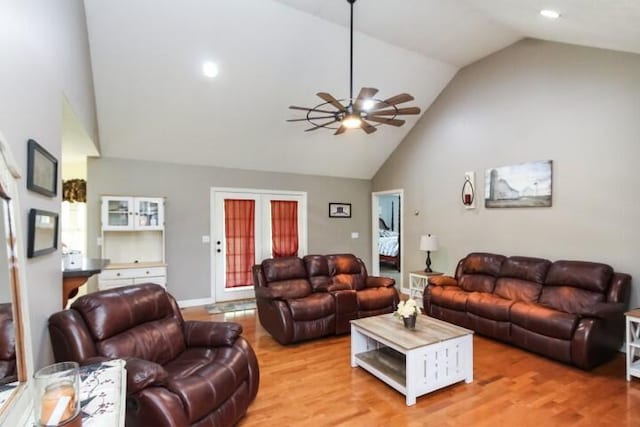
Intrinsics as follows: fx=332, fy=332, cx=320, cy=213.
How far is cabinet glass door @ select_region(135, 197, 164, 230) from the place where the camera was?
5004mm

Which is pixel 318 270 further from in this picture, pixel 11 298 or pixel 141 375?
pixel 11 298

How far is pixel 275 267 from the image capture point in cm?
441

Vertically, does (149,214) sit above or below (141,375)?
above

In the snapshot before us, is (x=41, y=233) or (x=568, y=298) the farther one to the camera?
(x=568, y=298)

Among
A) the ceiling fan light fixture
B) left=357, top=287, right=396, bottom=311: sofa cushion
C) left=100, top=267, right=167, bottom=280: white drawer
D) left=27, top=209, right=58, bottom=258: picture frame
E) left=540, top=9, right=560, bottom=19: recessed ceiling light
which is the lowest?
left=357, top=287, right=396, bottom=311: sofa cushion

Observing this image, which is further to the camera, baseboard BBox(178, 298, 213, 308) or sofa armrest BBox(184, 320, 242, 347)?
baseboard BBox(178, 298, 213, 308)

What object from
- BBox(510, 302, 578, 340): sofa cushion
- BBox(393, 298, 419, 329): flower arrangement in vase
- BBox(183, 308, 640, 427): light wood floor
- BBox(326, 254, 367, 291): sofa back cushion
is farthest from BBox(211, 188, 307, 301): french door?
BBox(510, 302, 578, 340): sofa cushion

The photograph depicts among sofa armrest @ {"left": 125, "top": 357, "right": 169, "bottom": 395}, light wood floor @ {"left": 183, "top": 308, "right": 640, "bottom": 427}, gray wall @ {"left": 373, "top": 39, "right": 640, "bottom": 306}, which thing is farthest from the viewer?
gray wall @ {"left": 373, "top": 39, "right": 640, "bottom": 306}

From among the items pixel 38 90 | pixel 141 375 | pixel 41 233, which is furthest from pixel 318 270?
pixel 38 90

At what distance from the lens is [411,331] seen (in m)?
3.00

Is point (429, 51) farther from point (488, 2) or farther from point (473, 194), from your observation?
point (473, 194)

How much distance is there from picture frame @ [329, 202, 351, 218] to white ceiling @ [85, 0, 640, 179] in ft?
4.80

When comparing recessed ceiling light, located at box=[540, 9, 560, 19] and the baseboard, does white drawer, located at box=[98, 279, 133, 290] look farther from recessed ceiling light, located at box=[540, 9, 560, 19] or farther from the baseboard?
recessed ceiling light, located at box=[540, 9, 560, 19]

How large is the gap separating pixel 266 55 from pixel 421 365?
3.87 meters
